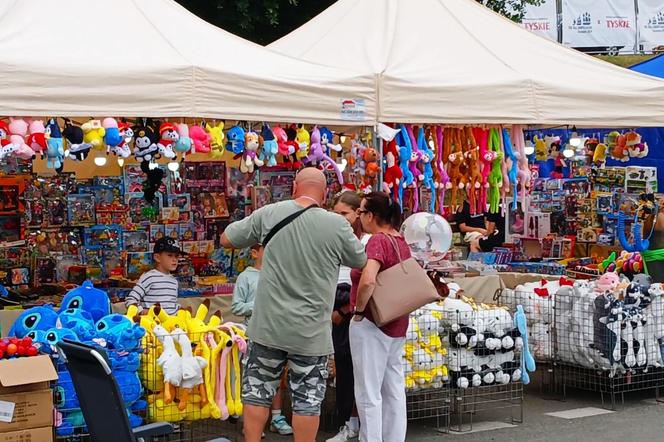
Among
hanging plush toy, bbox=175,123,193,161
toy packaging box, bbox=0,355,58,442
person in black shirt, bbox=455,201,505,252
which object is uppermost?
hanging plush toy, bbox=175,123,193,161

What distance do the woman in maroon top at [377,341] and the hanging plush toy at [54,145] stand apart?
1.87 metres

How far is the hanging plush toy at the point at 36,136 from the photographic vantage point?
20.1ft

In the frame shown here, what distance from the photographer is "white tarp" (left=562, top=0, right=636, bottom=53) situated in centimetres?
2480

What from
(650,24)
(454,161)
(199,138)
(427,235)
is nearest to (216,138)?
(199,138)

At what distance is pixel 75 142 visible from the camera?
638cm

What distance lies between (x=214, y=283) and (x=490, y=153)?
2499mm

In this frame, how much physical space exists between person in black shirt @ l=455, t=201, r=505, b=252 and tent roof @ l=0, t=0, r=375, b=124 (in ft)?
10.7

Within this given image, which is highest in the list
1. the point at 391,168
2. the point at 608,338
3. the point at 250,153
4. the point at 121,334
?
the point at 250,153

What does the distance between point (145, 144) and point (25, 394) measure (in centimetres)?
211

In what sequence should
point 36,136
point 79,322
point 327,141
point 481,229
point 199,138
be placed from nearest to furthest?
point 79,322, point 36,136, point 199,138, point 327,141, point 481,229

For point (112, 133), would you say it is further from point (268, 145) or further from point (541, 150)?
point (541, 150)

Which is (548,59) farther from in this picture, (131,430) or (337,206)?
(131,430)

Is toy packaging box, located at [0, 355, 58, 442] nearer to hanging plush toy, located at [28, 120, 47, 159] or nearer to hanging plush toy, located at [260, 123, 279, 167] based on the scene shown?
hanging plush toy, located at [28, 120, 47, 159]

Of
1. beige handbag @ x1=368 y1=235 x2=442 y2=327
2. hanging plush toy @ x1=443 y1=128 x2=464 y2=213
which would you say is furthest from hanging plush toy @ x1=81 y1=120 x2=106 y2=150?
hanging plush toy @ x1=443 y1=128 x2=464 y2=213
